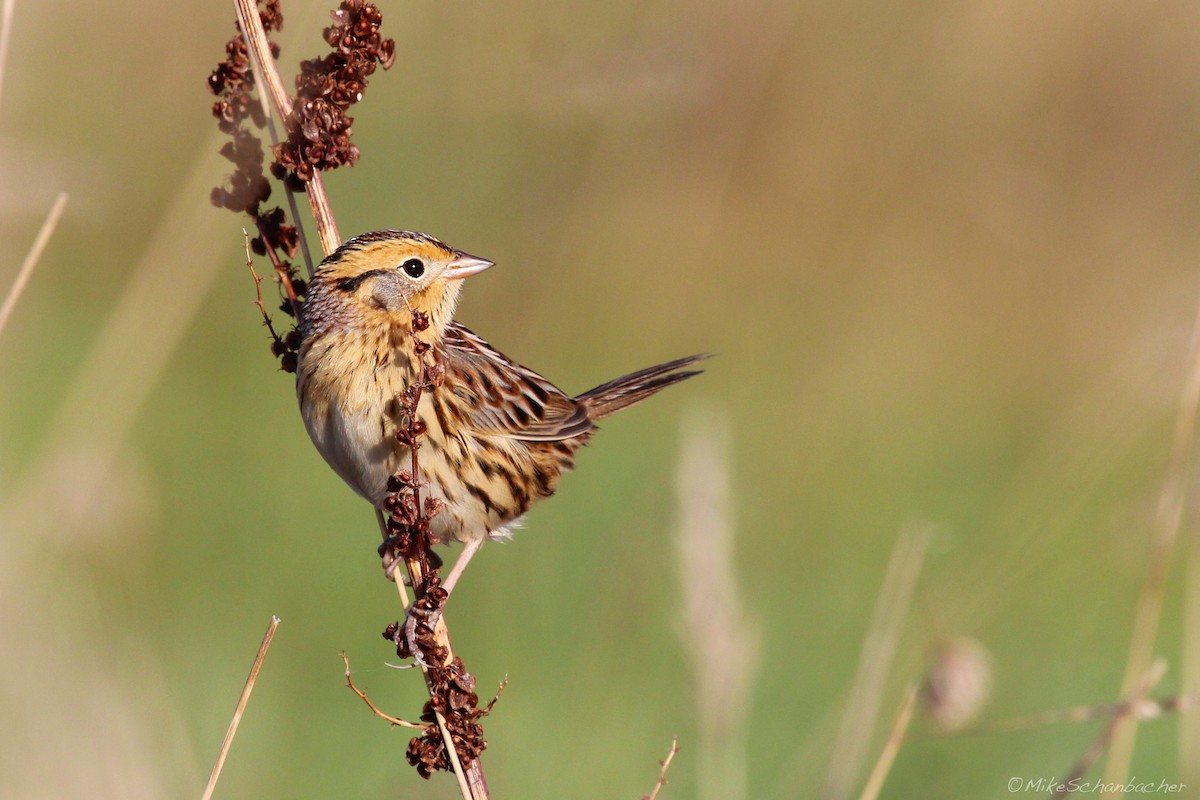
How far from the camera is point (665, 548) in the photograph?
189 inches

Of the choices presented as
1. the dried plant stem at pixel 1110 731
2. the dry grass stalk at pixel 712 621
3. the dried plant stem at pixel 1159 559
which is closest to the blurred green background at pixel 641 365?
the dry grass stalk at pixel 712 621

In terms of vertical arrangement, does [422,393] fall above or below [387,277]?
below

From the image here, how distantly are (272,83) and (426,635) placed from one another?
1083mm

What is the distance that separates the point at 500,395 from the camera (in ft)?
12.1

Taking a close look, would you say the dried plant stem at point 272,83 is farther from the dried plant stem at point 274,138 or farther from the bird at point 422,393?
the bird at point 422,393

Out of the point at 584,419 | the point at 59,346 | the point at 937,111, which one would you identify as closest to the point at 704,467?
the point at 584,419

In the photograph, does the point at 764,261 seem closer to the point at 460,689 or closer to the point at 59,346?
the point at 59,346

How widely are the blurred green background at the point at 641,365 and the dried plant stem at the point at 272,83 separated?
1.16 meters

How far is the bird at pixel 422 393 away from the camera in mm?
3148

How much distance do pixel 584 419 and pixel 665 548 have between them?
3.07ft

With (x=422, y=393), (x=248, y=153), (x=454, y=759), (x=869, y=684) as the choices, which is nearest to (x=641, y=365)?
(x=422, y=393)

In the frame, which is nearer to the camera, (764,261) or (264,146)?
(264,146)

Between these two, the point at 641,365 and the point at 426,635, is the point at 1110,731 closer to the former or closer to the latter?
the point at 426,635

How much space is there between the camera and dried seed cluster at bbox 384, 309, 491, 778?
2562mm
